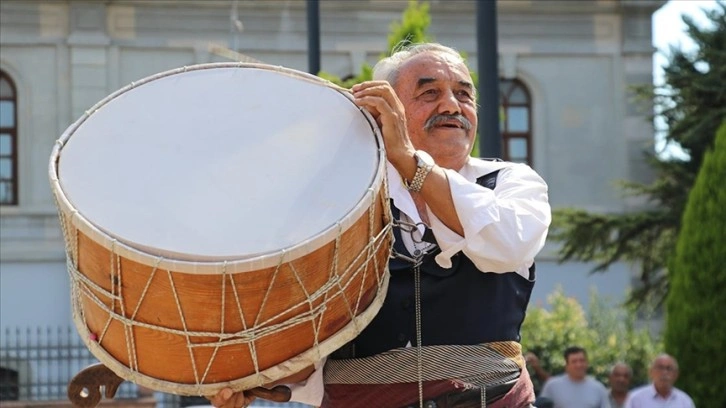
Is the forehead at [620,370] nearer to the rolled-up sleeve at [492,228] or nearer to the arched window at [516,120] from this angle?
the rolled-up sleeve at [492,228]

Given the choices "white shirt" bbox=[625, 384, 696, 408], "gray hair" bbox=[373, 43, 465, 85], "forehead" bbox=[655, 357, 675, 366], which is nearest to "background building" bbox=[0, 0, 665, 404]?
"forehead" bbox=[655, 357, 675, 366]

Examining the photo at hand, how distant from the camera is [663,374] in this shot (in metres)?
11.8

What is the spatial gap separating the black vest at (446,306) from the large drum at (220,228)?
17cm

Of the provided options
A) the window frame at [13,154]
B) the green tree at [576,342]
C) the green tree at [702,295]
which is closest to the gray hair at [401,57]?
the green tree at [702,295]

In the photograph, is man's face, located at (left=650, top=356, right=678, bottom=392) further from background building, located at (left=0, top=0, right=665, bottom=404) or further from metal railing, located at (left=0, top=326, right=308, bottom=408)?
background building, located at (left=0, top=0, right=665, bottom=404)

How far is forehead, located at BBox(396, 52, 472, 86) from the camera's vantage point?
410 cm

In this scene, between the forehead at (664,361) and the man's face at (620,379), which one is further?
the man's face at (620,379)

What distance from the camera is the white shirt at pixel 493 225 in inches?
145

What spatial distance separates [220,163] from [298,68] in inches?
864

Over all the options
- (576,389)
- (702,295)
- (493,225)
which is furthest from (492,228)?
(702,295)

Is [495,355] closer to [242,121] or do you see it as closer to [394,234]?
[394,234]

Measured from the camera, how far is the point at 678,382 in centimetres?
1372

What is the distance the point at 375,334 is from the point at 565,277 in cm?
2263

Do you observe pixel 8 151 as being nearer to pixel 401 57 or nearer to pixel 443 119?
pixel 401 57
